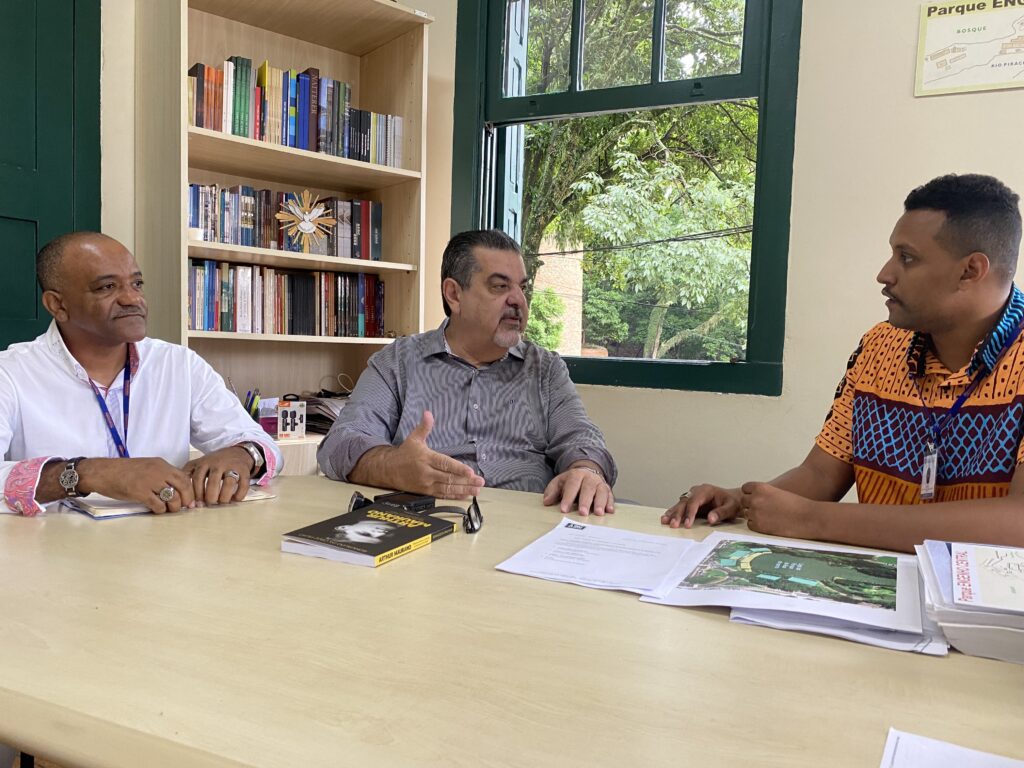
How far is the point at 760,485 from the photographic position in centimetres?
133

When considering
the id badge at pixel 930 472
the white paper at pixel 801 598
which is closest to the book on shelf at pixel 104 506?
the white paper at pixel 801 598

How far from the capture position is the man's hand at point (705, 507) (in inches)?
53.8

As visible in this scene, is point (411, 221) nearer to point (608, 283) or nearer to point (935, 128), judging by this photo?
point (608, 283)

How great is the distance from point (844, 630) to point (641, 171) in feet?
7.67

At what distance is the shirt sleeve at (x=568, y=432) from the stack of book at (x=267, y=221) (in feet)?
4.39

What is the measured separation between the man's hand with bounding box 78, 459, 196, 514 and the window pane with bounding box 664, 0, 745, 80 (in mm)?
2269

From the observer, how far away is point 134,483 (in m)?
1.35

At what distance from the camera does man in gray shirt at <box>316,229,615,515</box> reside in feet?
6.53

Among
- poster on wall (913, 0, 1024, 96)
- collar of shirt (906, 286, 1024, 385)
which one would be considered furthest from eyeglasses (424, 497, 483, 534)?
poster on wall (913, 0, 1024, 96)

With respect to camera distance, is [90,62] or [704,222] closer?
[90,62]

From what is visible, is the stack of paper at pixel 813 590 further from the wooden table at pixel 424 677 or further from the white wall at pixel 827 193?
the white wall at pixel 827 193

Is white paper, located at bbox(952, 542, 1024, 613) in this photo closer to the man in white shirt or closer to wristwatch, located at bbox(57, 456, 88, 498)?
the man in white shirt

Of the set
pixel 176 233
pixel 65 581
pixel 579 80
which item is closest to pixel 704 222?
pixel 579 80

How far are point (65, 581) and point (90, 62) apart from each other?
7.49ft
